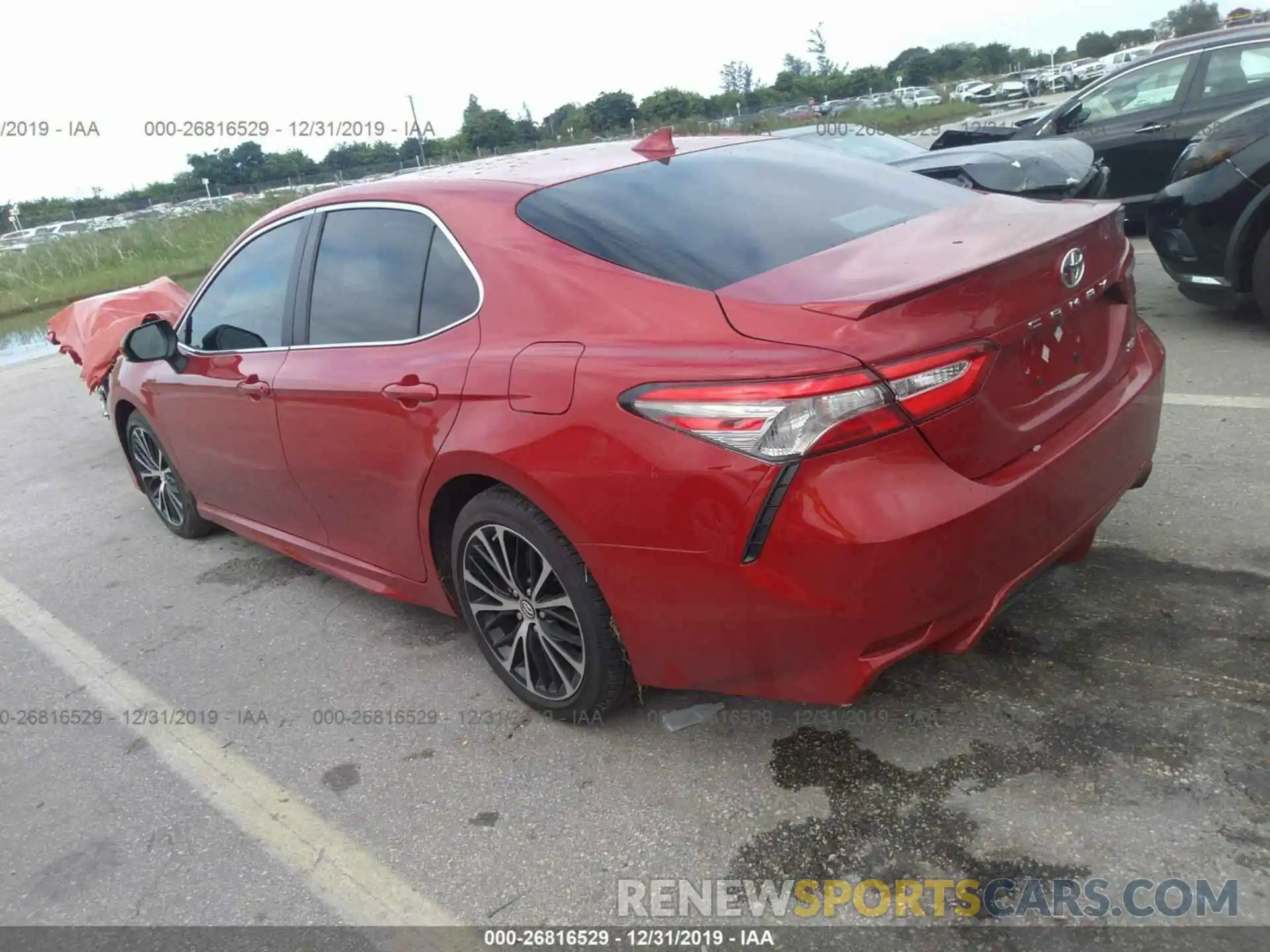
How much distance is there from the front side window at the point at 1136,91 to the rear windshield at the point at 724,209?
6421 millimetres

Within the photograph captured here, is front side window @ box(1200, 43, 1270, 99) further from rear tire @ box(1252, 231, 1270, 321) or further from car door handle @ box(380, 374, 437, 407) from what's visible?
car door handle @ box(380, 374, 437, 407)

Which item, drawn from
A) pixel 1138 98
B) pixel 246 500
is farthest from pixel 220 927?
pixel 1138 98

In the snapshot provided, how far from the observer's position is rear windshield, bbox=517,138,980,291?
2.70 m

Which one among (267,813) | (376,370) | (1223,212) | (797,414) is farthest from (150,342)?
(1223,212)

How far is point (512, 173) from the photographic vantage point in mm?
3275

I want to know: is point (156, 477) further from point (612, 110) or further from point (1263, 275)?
point (612, 110)

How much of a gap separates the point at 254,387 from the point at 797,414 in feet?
8.11

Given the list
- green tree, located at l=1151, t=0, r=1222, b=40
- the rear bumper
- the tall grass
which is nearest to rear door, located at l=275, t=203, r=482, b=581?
the rear bumper

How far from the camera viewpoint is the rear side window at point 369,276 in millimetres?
3227

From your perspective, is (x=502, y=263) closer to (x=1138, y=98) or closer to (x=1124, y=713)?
(x=1124, y=713)

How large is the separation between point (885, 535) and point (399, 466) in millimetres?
1629

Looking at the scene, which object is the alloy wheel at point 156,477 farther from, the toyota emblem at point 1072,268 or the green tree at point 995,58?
the green tree at point 995,58

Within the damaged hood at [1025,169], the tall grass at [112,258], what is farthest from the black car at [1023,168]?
the tall grass at [112,258]

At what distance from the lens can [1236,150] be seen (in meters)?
5.62
